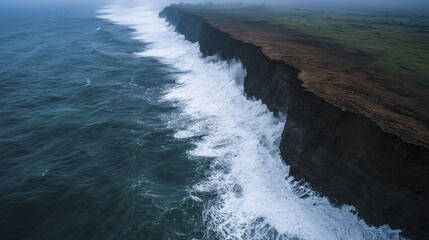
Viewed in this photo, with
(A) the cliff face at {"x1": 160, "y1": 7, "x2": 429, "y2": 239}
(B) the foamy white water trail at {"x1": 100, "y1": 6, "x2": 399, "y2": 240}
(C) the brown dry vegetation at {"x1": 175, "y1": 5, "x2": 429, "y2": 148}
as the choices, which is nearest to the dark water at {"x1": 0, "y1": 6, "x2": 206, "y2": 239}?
(B) the foamy white water trail at {"x1": 100, "y1": 6, "x2": 399, "y2": 240}

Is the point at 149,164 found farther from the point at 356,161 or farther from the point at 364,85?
the point at 364,85

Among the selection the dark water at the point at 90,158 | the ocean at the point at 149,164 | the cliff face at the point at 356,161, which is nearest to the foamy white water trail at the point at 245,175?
the ocean at the point at 149,164

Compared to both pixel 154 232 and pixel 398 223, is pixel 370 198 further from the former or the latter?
pixel 154 232

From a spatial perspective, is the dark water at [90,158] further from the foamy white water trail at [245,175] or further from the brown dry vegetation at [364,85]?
the brown dry vegetation at [364,85]

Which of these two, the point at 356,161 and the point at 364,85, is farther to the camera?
the point at 364,85

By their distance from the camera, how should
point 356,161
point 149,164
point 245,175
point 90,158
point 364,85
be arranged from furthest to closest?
point 90,158
point 149,164
point 364,85
point 245,175
point 356,161

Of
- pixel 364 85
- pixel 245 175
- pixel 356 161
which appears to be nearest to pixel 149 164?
pixel 245 175

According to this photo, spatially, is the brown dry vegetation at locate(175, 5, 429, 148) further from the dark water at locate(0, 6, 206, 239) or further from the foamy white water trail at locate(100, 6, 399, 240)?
the dark water at locate(0, 6, 206, 239)
